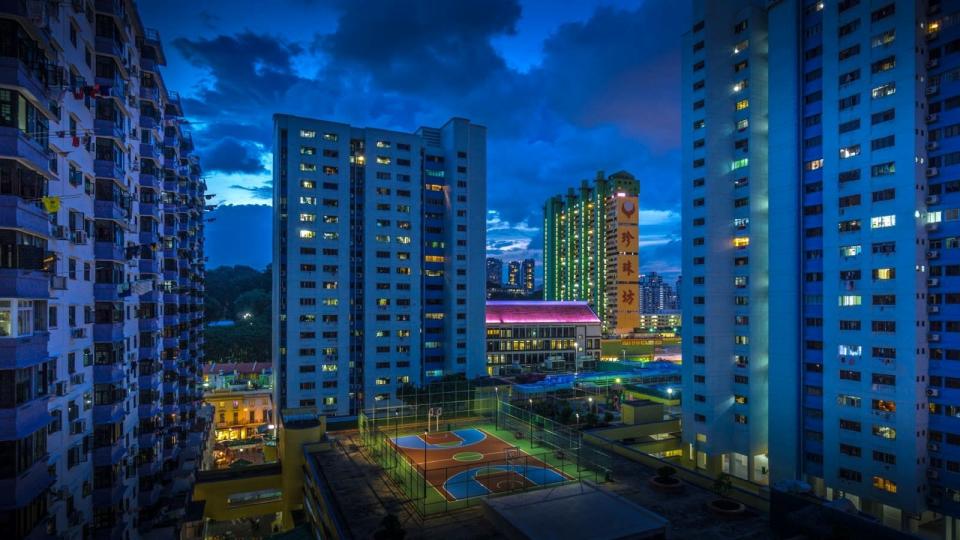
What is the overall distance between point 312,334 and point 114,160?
41414mm

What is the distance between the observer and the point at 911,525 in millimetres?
35969

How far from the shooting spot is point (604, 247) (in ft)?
494

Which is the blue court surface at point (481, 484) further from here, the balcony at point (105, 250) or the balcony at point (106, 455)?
the balcony at point (105, 250)

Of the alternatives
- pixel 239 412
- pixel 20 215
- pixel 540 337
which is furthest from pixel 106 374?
pixel 540 337

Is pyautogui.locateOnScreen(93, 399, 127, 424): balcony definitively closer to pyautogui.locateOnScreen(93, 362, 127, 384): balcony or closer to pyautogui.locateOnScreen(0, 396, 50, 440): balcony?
pyautogui.locateOnScreen(93, 362, 127, 384): balcony

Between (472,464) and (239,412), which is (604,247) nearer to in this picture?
(239,412)

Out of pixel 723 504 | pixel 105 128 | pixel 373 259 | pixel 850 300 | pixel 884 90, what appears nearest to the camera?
pixel 105 128

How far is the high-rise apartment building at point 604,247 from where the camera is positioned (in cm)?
14350

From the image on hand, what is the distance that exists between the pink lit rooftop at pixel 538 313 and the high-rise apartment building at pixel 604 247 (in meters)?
46.4

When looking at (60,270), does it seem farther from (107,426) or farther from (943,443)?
(943,443)

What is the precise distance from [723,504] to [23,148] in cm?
3244

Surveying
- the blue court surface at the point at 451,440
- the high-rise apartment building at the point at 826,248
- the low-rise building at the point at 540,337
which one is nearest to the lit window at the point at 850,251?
the high-rise apartment building at the point at 826,248

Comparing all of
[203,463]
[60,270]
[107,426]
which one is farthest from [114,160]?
[203,463]

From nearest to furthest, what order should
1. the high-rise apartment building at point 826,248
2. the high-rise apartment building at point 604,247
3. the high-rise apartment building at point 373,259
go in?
1. the high-rise apartment building at point 826,248
2. the high-rise apartment building at point 373,259
3. the high-rise apartment building at point 604,247
